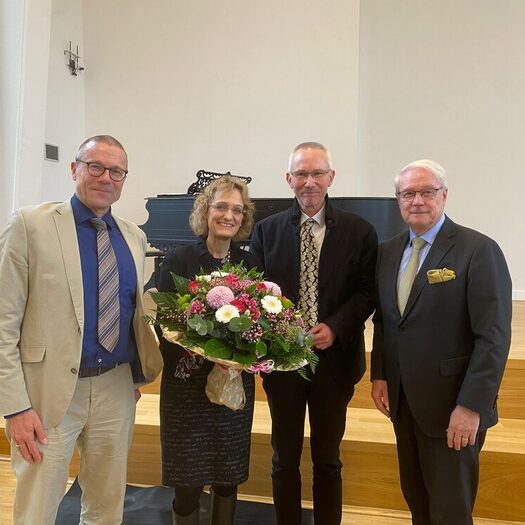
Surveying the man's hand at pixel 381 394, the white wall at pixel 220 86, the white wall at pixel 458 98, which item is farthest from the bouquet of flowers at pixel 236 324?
the white wall at pixel 458 98

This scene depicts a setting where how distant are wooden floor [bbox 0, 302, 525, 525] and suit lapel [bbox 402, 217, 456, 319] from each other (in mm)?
1280

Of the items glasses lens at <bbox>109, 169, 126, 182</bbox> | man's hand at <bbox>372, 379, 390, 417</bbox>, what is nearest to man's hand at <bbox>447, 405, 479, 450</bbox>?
man's hand at <bbox>372, 379, 390, 417</bbox>

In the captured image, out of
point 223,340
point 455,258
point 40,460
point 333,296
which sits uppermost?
point 455,258

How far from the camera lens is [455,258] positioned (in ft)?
5.37

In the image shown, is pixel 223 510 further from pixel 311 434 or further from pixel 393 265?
pixel 393 265

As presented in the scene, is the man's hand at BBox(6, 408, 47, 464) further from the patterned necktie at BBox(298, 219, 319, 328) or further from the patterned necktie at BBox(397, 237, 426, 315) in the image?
the patterned necktie at BBox(397, 237, 426, 315)

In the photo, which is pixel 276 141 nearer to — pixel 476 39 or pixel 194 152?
pixel 194 152

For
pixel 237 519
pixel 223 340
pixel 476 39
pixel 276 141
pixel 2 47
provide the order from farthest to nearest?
pixel 276 141
pixel 476 39
pixel 2 47
pixel 237 519
pixel 223 340

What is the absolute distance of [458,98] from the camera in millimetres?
5723

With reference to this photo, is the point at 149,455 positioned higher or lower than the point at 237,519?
higher

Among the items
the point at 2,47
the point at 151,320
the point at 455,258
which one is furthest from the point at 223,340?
the point at 2,47

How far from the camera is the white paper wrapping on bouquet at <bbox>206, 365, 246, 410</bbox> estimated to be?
64.9 inches

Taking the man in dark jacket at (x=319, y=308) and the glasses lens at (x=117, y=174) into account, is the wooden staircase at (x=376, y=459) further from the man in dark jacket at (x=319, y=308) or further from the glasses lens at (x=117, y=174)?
the glasses lens at (x=117, y=174)

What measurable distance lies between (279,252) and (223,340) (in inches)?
25.7
